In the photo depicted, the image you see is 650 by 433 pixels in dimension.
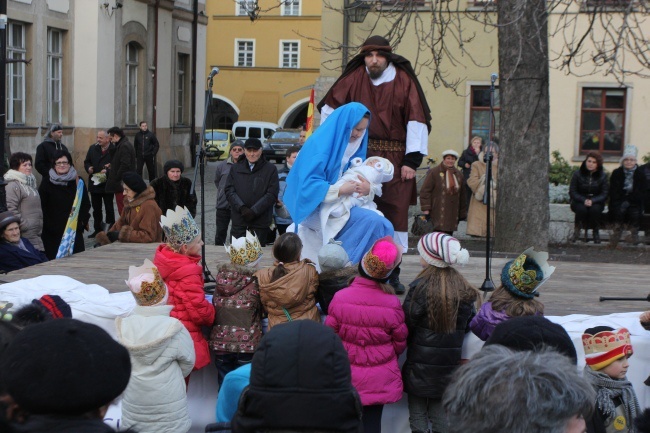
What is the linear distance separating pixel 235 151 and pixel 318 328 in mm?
8301

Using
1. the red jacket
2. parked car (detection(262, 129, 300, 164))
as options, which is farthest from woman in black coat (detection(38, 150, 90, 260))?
parked car (detection(262, 129, 300, 164))

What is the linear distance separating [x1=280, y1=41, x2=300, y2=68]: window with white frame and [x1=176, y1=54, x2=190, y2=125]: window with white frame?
1751 centimetres

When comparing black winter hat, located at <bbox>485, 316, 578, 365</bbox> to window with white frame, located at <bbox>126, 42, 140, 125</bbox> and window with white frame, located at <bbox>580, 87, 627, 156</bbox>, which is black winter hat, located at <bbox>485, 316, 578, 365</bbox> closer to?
window with white frame, located at <bbox>580, 87, 627, 156</bbox>

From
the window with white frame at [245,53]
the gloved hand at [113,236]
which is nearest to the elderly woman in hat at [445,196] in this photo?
the gloved hand at [113,236]

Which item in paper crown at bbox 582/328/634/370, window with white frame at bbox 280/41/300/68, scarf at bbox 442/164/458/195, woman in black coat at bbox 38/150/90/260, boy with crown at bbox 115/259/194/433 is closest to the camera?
paper crown at bbox 582/328/634/370

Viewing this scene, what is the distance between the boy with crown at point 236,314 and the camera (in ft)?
19.6

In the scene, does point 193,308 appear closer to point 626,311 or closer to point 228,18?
point 626,311

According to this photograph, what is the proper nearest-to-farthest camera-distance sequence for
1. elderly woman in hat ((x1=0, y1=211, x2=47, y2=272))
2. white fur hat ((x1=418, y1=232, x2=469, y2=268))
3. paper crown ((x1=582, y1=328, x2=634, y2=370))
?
paper crown ((x1=582, y1=328, x2=634, y2=370)) → white fur hat ((x1=418, y1=232, x2=469, y2=268)) → elderly woman in hat ((x1=0, y1=211, x2=47, y2=272))

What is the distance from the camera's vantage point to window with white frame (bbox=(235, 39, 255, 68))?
155 ft

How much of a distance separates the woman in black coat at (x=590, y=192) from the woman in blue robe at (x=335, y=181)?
7.19 m

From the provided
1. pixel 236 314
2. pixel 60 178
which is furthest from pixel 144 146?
pixel 236 314

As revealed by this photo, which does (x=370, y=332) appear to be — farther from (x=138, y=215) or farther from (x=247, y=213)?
(x=247, y=213)

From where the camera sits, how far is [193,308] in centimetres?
589

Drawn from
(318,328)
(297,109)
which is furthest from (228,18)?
(318,328)
